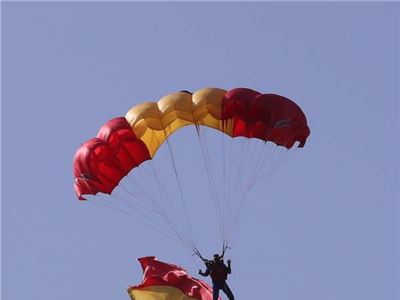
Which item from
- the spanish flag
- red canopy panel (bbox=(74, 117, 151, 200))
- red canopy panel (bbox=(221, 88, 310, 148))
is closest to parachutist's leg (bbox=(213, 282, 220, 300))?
the spanish flag

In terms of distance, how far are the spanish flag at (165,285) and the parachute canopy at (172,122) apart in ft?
9.32

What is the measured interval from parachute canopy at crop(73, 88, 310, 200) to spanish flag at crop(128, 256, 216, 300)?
9.32ft

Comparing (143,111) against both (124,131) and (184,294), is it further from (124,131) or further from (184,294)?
(184,294)

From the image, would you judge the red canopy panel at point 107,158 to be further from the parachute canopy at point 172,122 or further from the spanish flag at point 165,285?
the spanish flag at point 165,285

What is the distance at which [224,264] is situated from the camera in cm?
2238

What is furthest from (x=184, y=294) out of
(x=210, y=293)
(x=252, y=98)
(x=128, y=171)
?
(x=252, y=98)

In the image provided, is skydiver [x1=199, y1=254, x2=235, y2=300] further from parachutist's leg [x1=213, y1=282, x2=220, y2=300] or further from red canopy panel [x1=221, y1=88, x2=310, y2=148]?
red canopy panel [x1=221, y1=88, x2=310, y2=148]

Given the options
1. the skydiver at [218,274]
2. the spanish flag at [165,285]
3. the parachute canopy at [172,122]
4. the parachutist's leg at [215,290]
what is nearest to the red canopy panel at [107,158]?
the parachute canopy at [172,122]

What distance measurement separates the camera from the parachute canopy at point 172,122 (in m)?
24.1

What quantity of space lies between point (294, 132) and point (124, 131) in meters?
3.93

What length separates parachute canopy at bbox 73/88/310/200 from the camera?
24.1m

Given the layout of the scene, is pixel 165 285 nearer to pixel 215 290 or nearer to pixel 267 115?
pixel 215 290

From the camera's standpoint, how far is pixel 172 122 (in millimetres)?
24438

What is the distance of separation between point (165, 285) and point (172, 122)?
13.8ft
